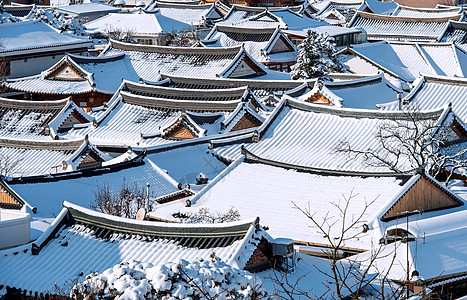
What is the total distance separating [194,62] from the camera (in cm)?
5381

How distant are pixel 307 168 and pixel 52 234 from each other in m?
10.4

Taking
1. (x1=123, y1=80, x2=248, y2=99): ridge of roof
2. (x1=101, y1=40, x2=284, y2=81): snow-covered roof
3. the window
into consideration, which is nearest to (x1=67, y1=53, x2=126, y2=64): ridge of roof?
(x1=101, y1=40, x2=284, y2=81): snow-covered roof

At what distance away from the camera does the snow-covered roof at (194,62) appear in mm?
51250

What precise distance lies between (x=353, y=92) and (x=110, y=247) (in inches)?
985

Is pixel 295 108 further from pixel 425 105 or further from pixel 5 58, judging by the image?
pixel 5 58

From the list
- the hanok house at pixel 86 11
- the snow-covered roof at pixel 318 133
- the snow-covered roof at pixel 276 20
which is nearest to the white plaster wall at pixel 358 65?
the snow-covered roof at pixel 276 20

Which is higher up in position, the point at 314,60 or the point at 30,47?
the point at 30,47

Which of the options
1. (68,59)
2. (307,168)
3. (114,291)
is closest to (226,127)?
(307,168)

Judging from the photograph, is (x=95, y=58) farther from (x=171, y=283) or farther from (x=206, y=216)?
(x=171, y=283)

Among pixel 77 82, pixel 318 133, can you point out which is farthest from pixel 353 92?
pixel 77 82

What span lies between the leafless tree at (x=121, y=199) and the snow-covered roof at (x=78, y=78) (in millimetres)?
21656

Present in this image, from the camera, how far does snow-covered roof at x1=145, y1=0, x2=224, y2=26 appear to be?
87.4 meters

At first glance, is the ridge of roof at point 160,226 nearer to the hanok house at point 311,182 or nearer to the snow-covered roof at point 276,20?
the hanok house at point 311,182

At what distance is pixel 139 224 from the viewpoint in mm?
19500
